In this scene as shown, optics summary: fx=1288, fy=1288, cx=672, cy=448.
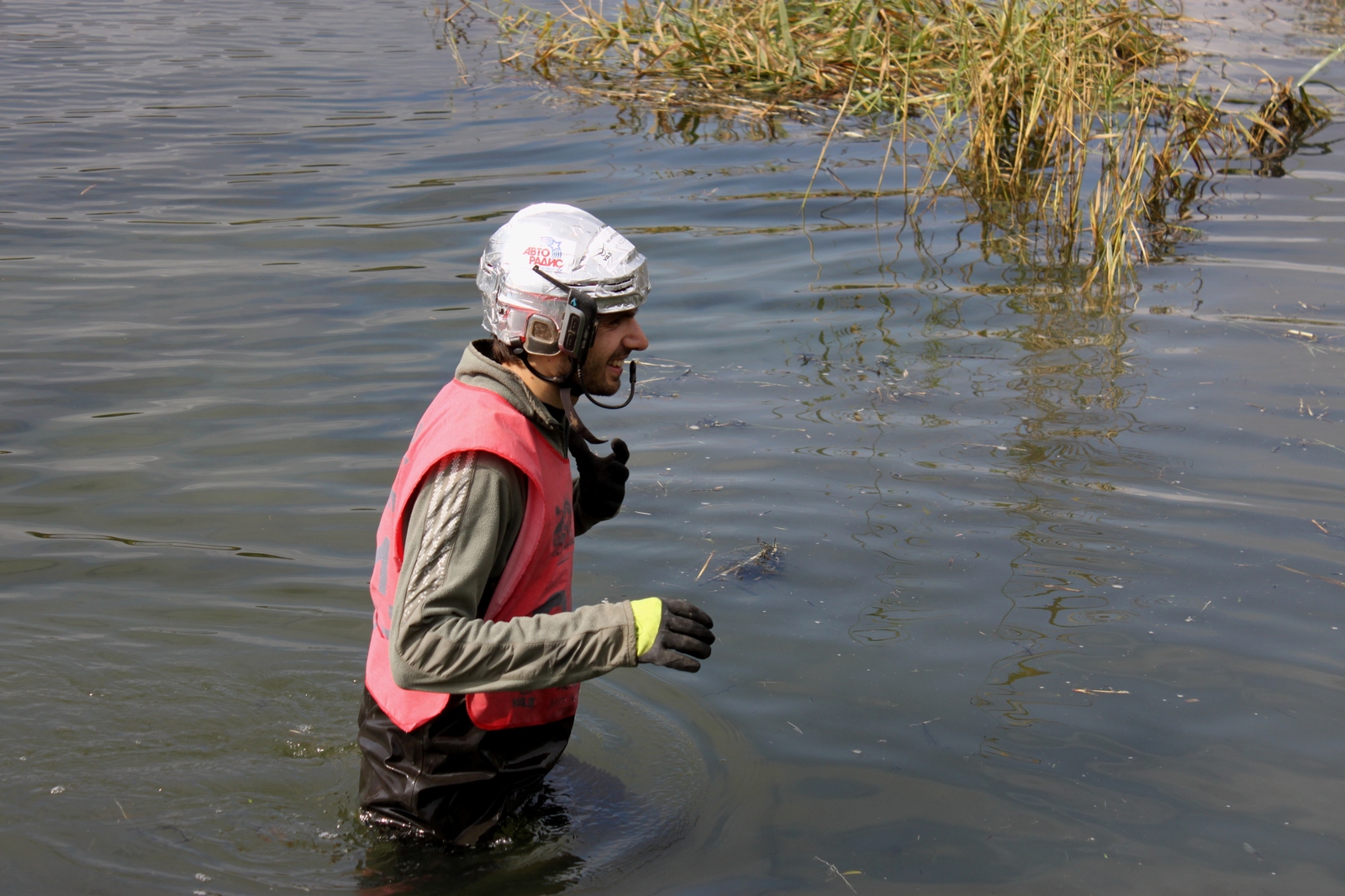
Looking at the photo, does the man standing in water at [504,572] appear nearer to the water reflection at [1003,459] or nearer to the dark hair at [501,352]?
the dark hair at [501,352]

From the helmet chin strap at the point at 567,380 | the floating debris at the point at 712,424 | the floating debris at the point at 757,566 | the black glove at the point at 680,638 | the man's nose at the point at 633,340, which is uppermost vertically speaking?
the man's nose at the point at 633,340

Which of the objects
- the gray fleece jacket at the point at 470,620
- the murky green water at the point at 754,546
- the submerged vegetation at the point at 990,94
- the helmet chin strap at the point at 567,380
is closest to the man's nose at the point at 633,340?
the helmet chin strap at the point at 567,380

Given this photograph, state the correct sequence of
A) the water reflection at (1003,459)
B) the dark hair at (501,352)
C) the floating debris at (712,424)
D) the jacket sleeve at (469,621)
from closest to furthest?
the jacket sleeve at (469,621)
the dark hair at (501,352)
the water reflection at (1003,459)
the floating debris at (712,424)

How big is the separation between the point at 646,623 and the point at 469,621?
1.23 feet

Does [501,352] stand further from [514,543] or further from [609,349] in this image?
[514,543]

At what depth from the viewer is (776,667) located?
4293 millimetres

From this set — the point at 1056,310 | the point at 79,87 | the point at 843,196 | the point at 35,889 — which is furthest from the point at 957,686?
the point at 79,87

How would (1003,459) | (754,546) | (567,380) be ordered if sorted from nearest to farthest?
(567,380) → (754,546) → (1003,459)

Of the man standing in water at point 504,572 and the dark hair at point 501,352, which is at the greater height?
the dark hair at point 501,352

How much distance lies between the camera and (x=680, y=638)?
108 inches

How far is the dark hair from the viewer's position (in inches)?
121

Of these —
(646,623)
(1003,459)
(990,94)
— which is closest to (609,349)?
(646,623)

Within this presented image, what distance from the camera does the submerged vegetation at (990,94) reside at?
830 centimetres

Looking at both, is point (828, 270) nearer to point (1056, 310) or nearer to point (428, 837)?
point (1056, 310)
